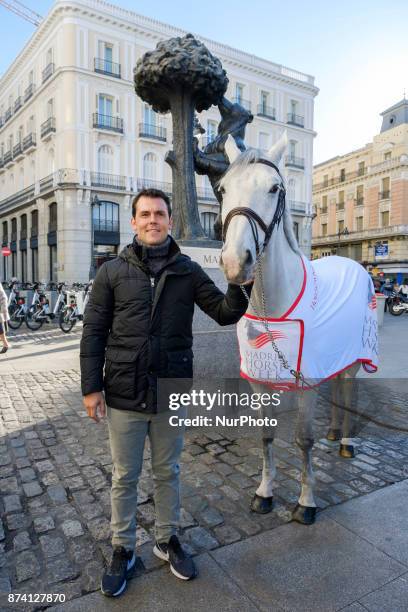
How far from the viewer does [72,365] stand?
7816 millimetres

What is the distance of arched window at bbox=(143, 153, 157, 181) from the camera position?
30.2m

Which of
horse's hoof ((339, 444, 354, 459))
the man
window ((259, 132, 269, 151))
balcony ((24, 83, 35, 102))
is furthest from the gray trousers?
window ((259, 132, 269, 151))

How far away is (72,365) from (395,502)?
619 centimetres

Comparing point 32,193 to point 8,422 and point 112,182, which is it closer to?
point 112,182

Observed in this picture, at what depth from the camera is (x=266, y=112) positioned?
118 ft

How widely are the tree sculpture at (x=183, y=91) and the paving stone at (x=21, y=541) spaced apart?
3845mm

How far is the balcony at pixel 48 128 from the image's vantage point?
2831 centimetres

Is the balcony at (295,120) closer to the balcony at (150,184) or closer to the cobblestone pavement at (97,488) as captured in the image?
the balcony at (150,184)

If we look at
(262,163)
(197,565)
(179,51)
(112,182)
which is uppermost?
(112,182)

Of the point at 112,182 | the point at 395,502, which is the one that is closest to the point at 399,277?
the point at 112,182

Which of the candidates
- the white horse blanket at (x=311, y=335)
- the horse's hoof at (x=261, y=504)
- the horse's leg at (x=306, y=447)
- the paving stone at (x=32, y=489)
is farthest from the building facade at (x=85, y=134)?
the horse's hoof at (x=261, y=504)

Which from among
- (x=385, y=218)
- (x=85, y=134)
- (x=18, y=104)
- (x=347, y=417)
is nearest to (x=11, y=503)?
(x=347, y=417)

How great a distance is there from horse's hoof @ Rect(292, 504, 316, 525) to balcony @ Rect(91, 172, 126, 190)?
2773cm

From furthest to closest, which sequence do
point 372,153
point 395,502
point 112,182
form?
point 372,153 → point 112,182 → point 395,502
